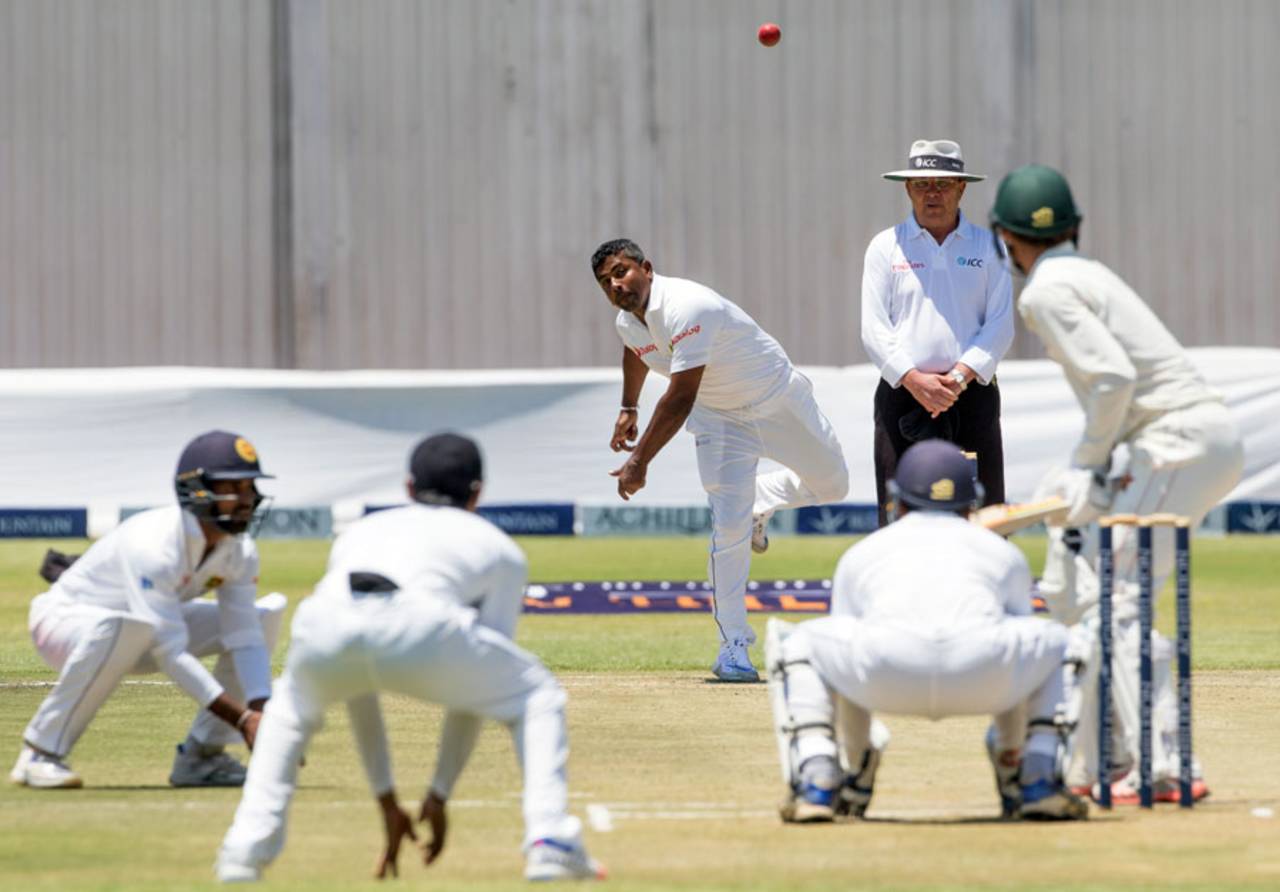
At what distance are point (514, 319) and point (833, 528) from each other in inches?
196

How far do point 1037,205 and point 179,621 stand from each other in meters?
2.56

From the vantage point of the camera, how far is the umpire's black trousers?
900 cm

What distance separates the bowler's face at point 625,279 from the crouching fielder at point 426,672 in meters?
3.81

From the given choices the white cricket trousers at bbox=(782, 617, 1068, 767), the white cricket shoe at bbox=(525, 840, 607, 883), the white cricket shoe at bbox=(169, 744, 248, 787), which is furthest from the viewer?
the white cricket shoe at bbox=(169, 744, 248, 787)

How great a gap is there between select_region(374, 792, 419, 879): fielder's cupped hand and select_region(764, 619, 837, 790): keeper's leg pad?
109cm

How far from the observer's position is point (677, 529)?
57.7ft

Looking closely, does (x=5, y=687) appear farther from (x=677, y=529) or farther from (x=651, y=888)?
(x=677, y=529)

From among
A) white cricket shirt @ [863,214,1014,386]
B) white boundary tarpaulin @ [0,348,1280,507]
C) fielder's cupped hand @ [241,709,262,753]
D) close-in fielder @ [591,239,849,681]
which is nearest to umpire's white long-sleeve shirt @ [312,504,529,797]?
fielder's cupped hand @ [241,709,262,753]

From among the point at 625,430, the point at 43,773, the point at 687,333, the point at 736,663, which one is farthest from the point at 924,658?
the point at 625,430

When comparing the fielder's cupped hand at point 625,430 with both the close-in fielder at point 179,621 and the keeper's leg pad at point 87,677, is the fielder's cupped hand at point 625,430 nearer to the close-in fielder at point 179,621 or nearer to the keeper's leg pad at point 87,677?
the close-in fielder at point 179,621

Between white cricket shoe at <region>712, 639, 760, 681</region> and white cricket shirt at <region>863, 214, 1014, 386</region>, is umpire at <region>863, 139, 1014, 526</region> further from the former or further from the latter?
white cricket shoe at <region>712, 639, 760, 681</region>

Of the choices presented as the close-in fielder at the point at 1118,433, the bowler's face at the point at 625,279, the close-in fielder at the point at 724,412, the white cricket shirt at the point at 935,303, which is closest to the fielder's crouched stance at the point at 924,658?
the close-in fielder at the point at 1118,433

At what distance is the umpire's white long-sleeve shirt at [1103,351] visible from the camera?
5.66 metres

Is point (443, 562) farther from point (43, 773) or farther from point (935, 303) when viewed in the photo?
point (935, 303)
